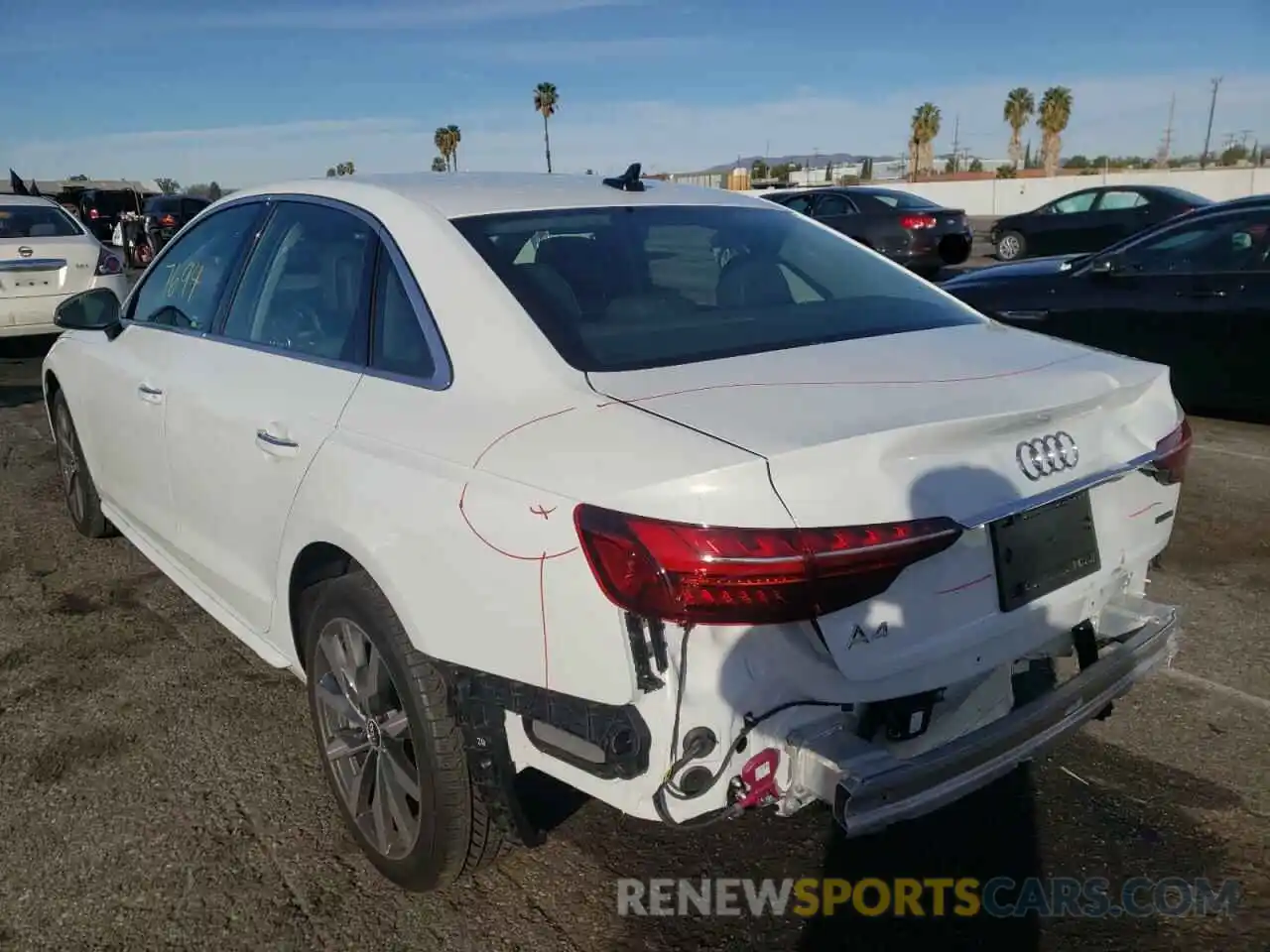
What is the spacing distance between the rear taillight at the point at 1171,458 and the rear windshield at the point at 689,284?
64cm

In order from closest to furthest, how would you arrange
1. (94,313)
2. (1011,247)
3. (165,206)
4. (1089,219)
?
(94,313) → (1089,219) → (1011,247) → (165,206)

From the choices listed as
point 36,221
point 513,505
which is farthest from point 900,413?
point 36,221

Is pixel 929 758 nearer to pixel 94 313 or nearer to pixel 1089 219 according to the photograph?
pixel 94 313

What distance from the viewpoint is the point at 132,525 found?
4.24 meters

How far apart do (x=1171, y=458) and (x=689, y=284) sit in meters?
1.30

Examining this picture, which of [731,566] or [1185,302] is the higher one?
[731,566]

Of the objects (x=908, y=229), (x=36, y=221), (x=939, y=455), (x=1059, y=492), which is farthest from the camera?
(x=908, y=229)

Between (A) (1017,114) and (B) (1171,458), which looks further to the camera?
(A) (1017,114)

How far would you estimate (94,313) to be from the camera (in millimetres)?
4301

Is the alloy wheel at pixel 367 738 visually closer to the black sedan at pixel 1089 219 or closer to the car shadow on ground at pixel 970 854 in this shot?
the car shadow on ground at pixel 970 854

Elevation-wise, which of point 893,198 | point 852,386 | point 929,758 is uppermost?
point 852,386

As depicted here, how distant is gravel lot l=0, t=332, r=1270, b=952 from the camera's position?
8.25 feet

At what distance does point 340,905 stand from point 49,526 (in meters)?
3.91

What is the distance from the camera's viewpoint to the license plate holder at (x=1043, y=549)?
2.21 meters
